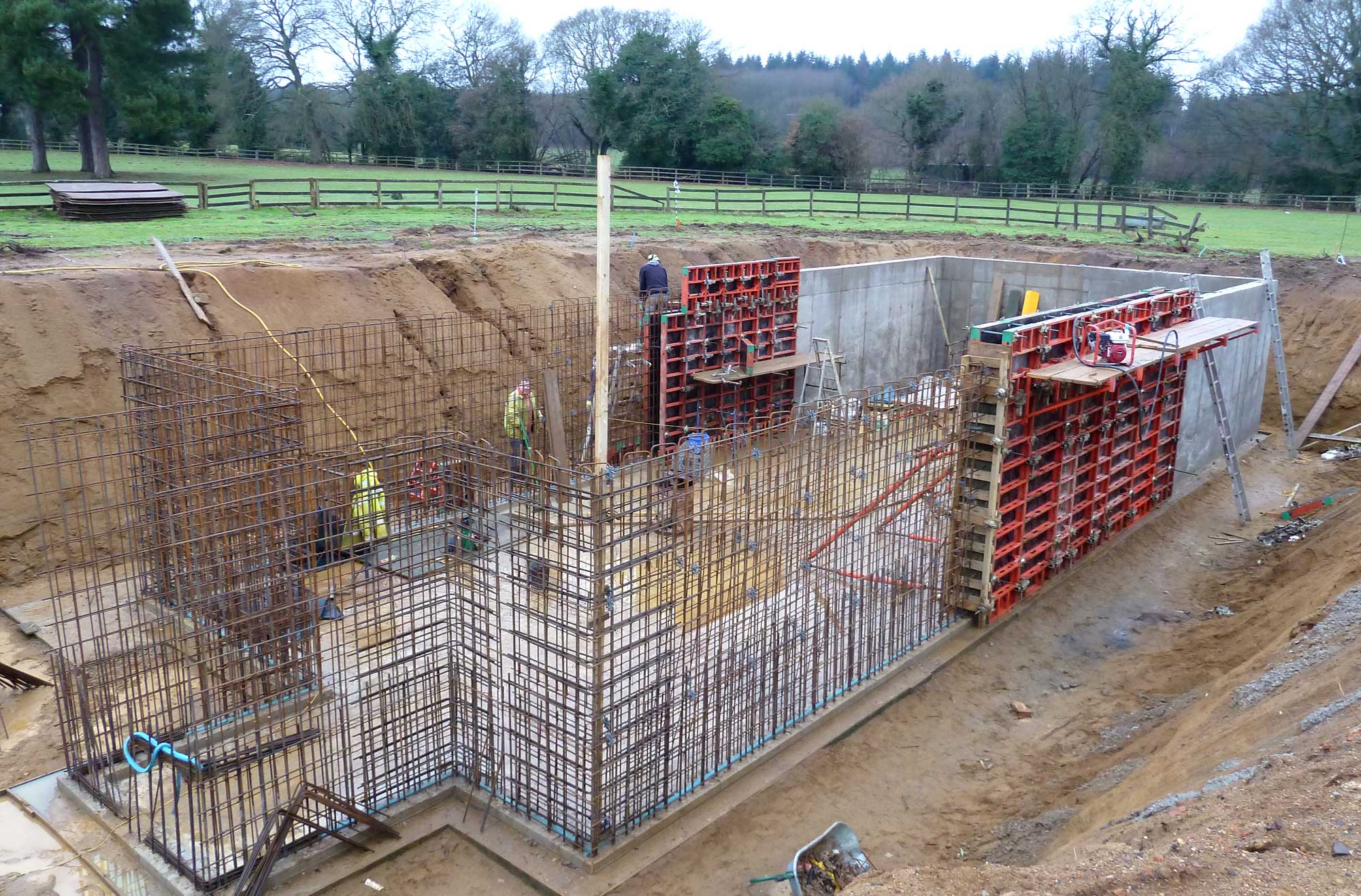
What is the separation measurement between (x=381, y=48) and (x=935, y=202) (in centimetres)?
2556

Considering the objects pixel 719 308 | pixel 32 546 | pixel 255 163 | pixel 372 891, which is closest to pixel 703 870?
pixel 372 891

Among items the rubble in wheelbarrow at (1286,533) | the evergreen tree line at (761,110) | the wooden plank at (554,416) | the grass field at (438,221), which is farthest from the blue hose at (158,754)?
the evergreen tree line at (761,110)

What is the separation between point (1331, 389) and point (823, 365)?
9035 mm

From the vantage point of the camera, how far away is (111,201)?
17797mm

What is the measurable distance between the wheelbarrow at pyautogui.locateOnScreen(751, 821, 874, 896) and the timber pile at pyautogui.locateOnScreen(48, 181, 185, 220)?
16.9m

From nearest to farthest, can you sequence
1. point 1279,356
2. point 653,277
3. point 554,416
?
point 554,416 → point 653,277 → point 1279,356

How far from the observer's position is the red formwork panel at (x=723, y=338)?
1462 cm

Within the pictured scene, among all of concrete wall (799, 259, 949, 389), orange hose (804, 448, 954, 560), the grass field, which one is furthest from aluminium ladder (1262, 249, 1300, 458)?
orange hose (804, 448, 954, 560)

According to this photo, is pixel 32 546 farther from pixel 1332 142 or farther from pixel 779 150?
pixel 1332 142

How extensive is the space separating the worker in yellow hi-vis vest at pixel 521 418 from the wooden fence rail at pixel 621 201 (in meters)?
9.74

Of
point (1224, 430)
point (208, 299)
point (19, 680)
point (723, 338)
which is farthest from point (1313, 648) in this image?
point (208, 299)

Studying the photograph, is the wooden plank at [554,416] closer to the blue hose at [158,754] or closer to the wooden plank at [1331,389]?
the blue hose at [158,754]

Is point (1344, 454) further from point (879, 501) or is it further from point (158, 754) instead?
point (158, 754)

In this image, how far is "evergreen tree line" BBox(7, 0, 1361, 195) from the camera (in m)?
39.1
